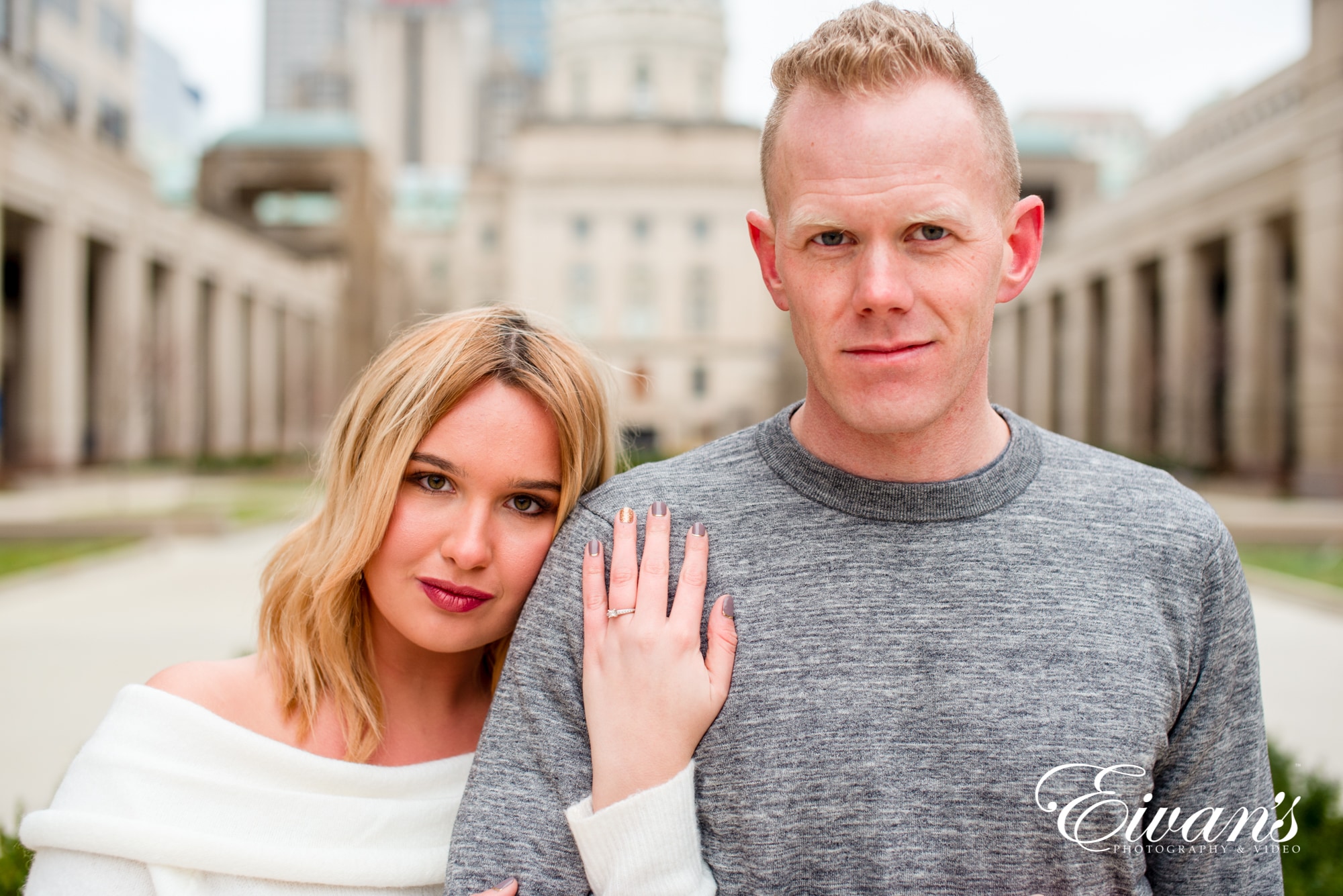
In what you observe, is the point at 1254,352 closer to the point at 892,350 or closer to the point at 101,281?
the point at 892,350

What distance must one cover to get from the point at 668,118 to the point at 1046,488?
235ft

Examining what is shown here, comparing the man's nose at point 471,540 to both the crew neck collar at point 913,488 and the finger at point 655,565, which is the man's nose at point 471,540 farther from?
the crew neck collar at point 913,488

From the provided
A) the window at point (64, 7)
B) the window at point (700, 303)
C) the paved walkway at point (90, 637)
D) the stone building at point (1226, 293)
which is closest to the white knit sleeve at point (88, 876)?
the paved walkway at point (90, 637)

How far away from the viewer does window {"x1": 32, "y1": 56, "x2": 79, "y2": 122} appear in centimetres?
3538

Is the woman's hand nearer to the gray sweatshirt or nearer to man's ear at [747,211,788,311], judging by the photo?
the gray sweatshirt

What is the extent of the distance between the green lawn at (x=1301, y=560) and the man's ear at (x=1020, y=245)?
1442cm

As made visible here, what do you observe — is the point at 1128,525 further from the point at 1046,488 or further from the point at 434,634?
the point at 434,634

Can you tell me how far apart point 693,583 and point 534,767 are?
562mm

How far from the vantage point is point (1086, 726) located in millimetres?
2293

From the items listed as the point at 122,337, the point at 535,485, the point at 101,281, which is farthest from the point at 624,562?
the point at 101,281

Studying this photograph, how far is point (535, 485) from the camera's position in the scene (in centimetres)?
280

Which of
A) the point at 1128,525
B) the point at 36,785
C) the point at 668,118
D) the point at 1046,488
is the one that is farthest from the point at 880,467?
the point at 668,118

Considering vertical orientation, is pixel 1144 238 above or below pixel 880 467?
above

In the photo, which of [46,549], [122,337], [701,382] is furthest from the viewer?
[701,382]
